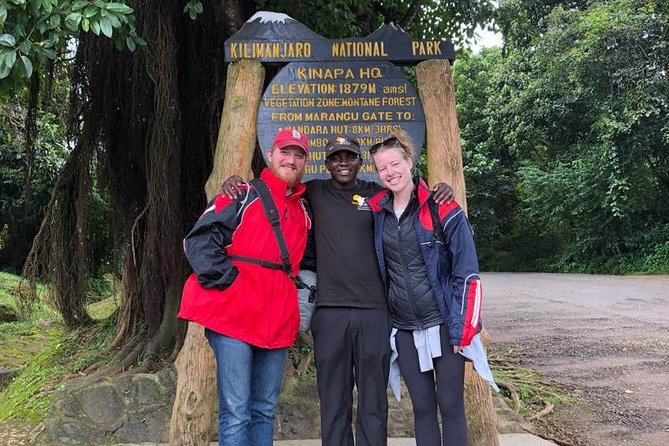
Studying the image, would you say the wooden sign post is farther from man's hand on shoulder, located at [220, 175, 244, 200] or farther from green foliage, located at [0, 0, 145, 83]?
green foliage, located at [0, 0, 145, 83]

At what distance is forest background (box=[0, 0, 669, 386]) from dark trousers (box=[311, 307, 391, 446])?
1817 mm

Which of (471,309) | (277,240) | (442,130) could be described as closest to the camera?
(471,309)

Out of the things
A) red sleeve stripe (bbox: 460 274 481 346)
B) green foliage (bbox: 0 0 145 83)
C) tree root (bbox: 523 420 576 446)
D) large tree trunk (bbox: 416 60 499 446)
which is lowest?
tree root (bbox: 523 420 576 446)

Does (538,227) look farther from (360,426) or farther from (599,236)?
(360,426)

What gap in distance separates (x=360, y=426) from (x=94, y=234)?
4.43 metres

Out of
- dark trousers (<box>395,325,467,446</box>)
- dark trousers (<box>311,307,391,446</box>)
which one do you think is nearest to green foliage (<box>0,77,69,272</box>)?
dark trousers (<box>311,307,391,446</box>)

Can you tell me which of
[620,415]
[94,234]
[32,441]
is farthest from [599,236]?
[32,441]

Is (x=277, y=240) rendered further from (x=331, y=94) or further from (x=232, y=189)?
(x=331, y=94)

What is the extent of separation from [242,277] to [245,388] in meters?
0.53

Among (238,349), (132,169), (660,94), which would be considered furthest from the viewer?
(660,94)

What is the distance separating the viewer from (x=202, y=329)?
11.8 feet

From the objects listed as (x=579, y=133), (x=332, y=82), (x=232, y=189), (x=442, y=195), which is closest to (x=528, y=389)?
(x=442, y=195)

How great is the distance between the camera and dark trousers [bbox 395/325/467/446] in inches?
114

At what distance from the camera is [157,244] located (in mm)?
A: 5238
